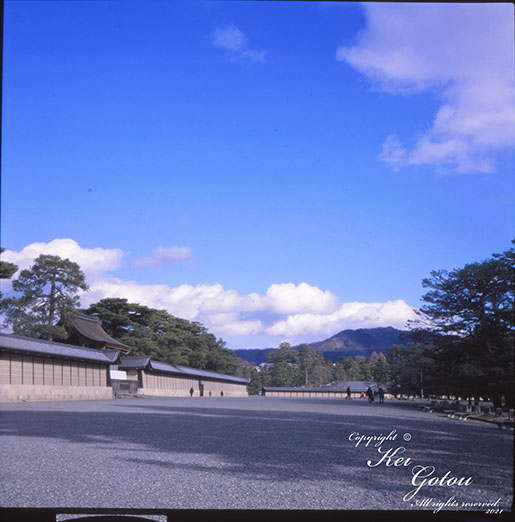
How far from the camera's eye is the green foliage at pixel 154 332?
35594 mm

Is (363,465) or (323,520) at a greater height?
(323,520)

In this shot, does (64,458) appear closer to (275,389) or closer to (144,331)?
(144,331)

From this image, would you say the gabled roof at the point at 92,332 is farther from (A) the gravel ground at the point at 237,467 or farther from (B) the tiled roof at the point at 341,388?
(B) the tiled roof at the point at 341,388

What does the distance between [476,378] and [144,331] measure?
25998mm

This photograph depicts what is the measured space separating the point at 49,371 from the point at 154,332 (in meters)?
17.0

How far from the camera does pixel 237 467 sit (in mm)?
6469

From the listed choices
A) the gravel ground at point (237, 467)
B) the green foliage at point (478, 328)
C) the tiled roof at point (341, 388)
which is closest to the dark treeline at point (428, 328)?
the green foliage at point (478, 328)

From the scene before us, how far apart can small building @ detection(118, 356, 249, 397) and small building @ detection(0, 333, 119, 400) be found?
370cm

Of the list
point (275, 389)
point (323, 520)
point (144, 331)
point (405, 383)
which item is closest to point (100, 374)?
point (144, 331)

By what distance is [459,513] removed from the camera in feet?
5.77

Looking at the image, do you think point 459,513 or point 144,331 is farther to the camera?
point 144,331

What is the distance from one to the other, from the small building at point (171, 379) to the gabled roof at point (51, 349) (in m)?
3.00

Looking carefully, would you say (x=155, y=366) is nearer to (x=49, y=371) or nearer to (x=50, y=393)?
(x=49, y=371)

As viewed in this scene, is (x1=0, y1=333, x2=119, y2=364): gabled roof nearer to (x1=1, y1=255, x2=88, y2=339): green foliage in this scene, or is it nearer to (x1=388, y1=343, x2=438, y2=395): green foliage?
(x1=1, y1=255, x2=88, y2=339): green foliage
